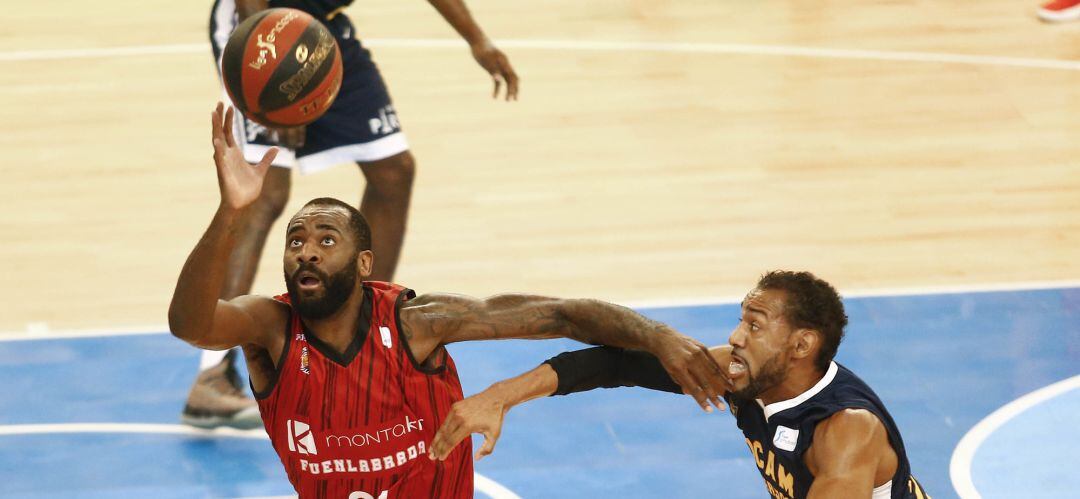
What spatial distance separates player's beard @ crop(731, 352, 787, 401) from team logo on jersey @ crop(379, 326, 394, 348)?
106cm

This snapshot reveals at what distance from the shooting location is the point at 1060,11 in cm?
1264

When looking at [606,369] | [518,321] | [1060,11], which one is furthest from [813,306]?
[1060,11]

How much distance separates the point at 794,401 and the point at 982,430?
8.04 feet

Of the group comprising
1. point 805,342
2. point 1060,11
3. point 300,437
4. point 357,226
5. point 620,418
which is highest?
point 357,226

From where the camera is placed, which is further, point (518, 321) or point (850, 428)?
point (518, 321)

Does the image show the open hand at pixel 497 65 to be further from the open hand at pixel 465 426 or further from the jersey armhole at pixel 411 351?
the open hand at pixel 465 426

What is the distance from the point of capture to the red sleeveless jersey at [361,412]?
4801 mm

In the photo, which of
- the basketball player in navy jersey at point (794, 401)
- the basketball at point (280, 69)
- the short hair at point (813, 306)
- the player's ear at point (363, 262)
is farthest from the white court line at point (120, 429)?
the short hair at point (813, 306)

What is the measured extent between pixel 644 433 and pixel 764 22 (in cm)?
652

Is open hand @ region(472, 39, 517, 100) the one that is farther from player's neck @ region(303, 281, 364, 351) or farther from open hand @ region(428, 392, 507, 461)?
open hand @ region(428, 392, 507, 461)

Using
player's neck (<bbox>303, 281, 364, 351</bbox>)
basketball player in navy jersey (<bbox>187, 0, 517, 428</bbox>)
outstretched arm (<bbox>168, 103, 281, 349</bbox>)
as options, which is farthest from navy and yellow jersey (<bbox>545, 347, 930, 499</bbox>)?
basketball player in navy jersey (<bbox>187, 0, 517, 428</bbox>)

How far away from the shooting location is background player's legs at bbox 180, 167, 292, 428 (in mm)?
6773

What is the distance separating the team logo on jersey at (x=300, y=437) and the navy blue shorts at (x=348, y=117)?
2468mm

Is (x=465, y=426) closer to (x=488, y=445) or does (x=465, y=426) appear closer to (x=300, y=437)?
(x=488, y=445)
